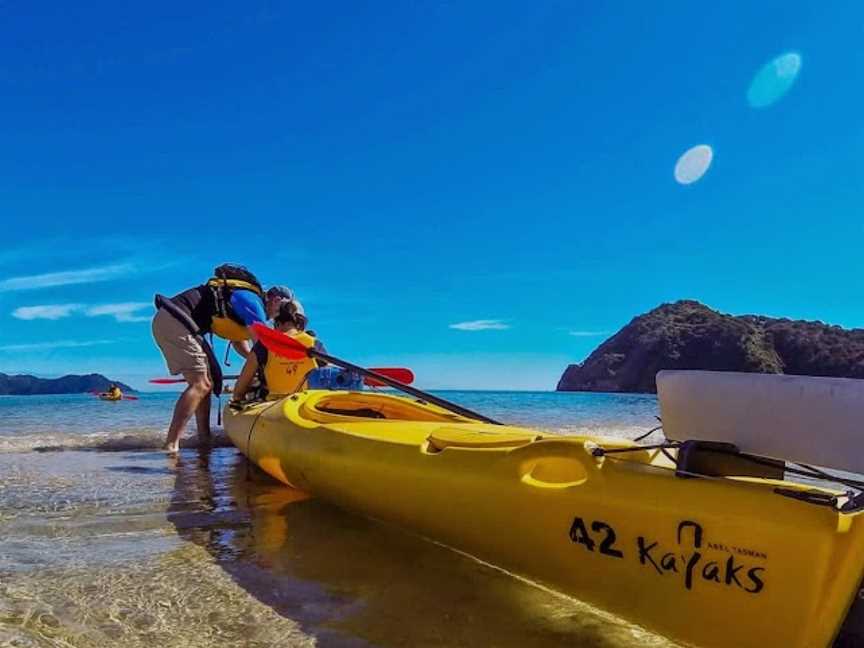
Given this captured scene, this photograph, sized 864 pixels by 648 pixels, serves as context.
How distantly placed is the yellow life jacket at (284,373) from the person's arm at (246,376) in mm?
77

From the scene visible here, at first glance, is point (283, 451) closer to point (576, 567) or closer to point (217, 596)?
point (217, 596)

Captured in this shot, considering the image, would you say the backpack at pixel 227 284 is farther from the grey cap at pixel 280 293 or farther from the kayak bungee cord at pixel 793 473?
the kayak bungee cord at pixel 793 473

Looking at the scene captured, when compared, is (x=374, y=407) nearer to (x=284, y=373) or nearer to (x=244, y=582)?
(x=284, y=373)

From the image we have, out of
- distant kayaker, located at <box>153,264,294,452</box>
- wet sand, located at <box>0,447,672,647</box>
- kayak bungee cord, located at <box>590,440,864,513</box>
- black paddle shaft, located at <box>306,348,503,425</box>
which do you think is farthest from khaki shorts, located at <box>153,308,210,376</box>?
kayak bungee cord, located at <box>590,440,864,513</box>

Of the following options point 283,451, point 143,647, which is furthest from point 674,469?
point 283,451

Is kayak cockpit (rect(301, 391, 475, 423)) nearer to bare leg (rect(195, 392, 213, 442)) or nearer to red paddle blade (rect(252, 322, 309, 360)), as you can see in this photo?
red paddle blade (rect(252, 322, 309, 360))

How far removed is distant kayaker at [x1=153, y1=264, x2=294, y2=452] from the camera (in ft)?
20.4

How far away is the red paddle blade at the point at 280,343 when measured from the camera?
188 inches

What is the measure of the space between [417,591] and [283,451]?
170 centimetres

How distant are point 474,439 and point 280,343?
255 centimetres

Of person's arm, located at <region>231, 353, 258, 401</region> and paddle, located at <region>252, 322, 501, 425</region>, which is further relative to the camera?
person's arm, located at <region>231, 353, 258, 401</region>

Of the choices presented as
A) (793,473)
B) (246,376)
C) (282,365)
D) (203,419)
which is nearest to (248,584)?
(793,473)

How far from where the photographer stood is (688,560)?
1750mm

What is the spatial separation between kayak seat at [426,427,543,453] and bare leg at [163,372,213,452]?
4.01 metres
